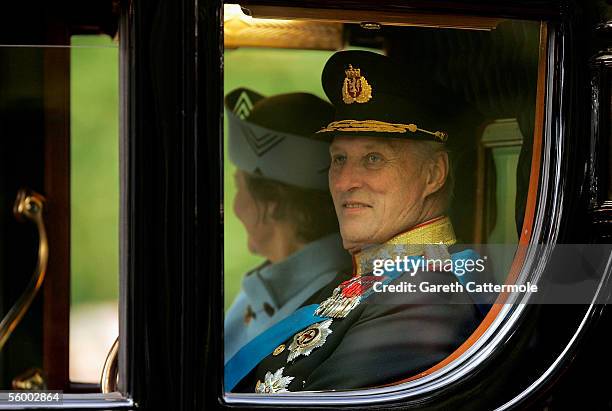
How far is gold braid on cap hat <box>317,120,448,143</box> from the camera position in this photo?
5.53 feet

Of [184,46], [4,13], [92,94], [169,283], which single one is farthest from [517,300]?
[4,13]

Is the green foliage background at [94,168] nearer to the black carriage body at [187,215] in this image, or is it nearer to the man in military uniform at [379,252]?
the black carriage body at [187,215]

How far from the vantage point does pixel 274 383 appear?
1.67m

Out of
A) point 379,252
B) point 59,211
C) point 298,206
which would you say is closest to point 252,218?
point 298,206

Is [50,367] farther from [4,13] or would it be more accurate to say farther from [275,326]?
[4,13]

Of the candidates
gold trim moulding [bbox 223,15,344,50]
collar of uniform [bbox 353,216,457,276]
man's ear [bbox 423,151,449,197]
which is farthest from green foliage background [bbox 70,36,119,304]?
man's ear [bbox 423,151,449,197]

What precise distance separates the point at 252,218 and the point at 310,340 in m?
0.49

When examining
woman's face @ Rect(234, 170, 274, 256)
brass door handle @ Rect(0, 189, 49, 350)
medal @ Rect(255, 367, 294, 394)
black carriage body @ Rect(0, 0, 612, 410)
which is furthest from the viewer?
brass door handle @ Rect(0, 189, 49, 350)

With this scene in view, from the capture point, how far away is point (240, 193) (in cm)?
195

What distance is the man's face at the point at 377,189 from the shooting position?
5.54 feet

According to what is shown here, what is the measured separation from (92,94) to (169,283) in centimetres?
49

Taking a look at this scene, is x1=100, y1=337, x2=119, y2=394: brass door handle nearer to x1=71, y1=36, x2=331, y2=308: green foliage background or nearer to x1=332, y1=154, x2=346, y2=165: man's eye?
x1=71, y1=36, x2=331, y2=308: green foliage background

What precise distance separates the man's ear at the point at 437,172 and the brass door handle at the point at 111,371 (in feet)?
1.96

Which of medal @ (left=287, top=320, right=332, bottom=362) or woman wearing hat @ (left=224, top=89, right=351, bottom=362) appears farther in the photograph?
woman wearing hat @ (left=224, top=89, right=351, bottom=362)
